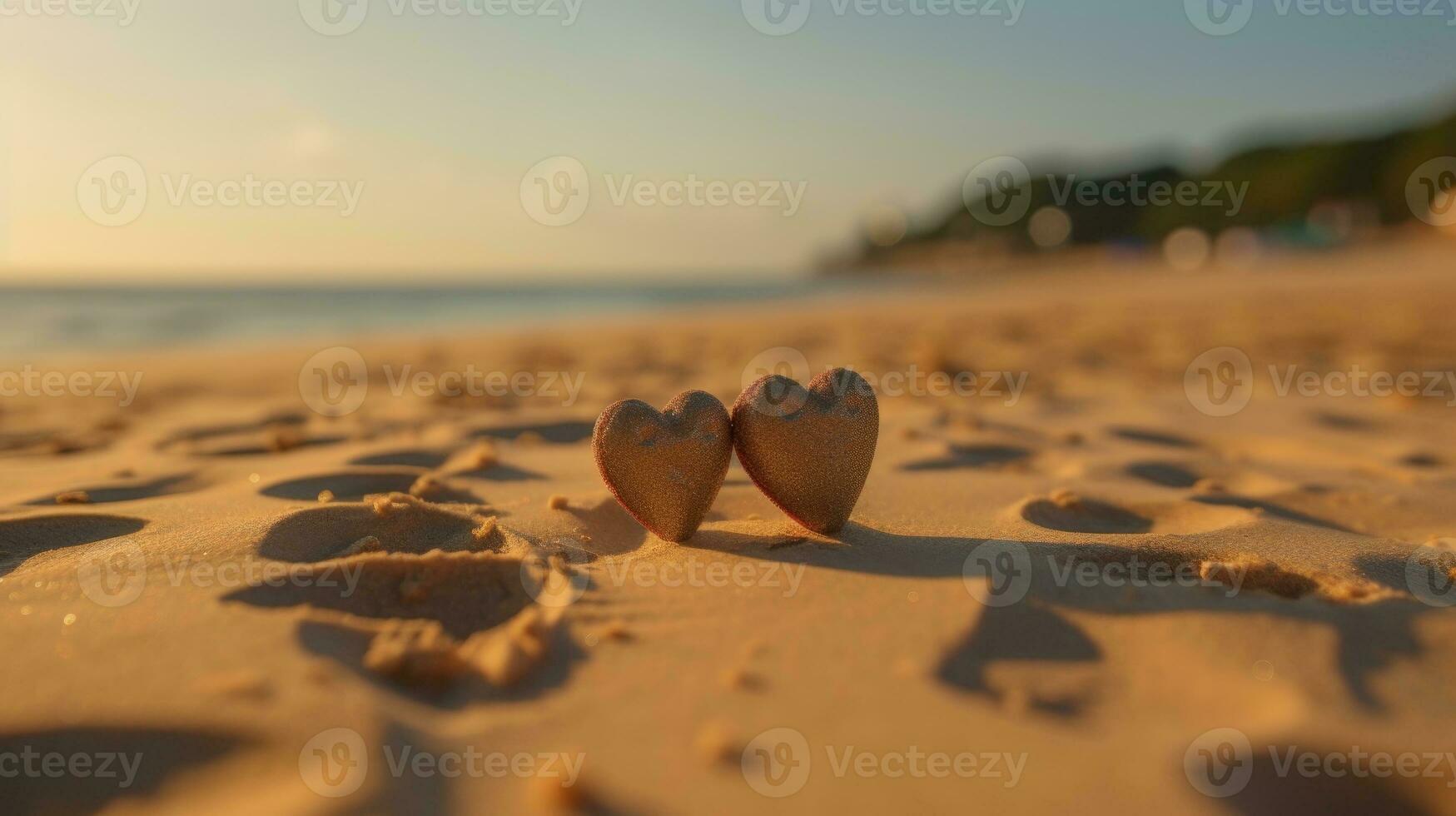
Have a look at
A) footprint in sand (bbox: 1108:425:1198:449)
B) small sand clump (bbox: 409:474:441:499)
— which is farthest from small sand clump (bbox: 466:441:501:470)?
footprint in sand (bbox: 1108:425:1198:449)

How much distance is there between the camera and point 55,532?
235 cm

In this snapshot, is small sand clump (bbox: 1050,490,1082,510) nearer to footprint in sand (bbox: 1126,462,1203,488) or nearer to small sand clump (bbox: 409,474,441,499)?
footprint in sand (bbox: 1126,462,1203,488)

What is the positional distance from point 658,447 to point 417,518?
75 centimetres

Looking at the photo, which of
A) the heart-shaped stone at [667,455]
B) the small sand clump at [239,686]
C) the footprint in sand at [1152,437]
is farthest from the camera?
the footprint in sand at [1152,437]

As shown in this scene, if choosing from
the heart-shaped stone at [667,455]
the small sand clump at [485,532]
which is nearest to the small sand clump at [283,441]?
the small sand clump at [485,532]

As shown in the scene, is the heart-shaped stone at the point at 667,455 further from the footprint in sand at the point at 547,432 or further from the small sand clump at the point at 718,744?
the footprint in sand at the point at 547,432

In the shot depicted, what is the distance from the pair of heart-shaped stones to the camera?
206 centimetres

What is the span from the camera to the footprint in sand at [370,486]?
2672 millimetres

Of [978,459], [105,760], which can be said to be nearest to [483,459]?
[105,760]

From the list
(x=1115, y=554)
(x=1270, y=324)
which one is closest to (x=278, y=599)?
(x=1115, y=554)

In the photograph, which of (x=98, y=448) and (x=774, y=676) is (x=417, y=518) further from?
(x=98, y=448)

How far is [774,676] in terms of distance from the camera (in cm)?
153

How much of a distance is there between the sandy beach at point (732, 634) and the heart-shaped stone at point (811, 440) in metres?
0.12

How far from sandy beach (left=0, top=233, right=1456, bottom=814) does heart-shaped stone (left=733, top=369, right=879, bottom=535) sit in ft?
0.39
